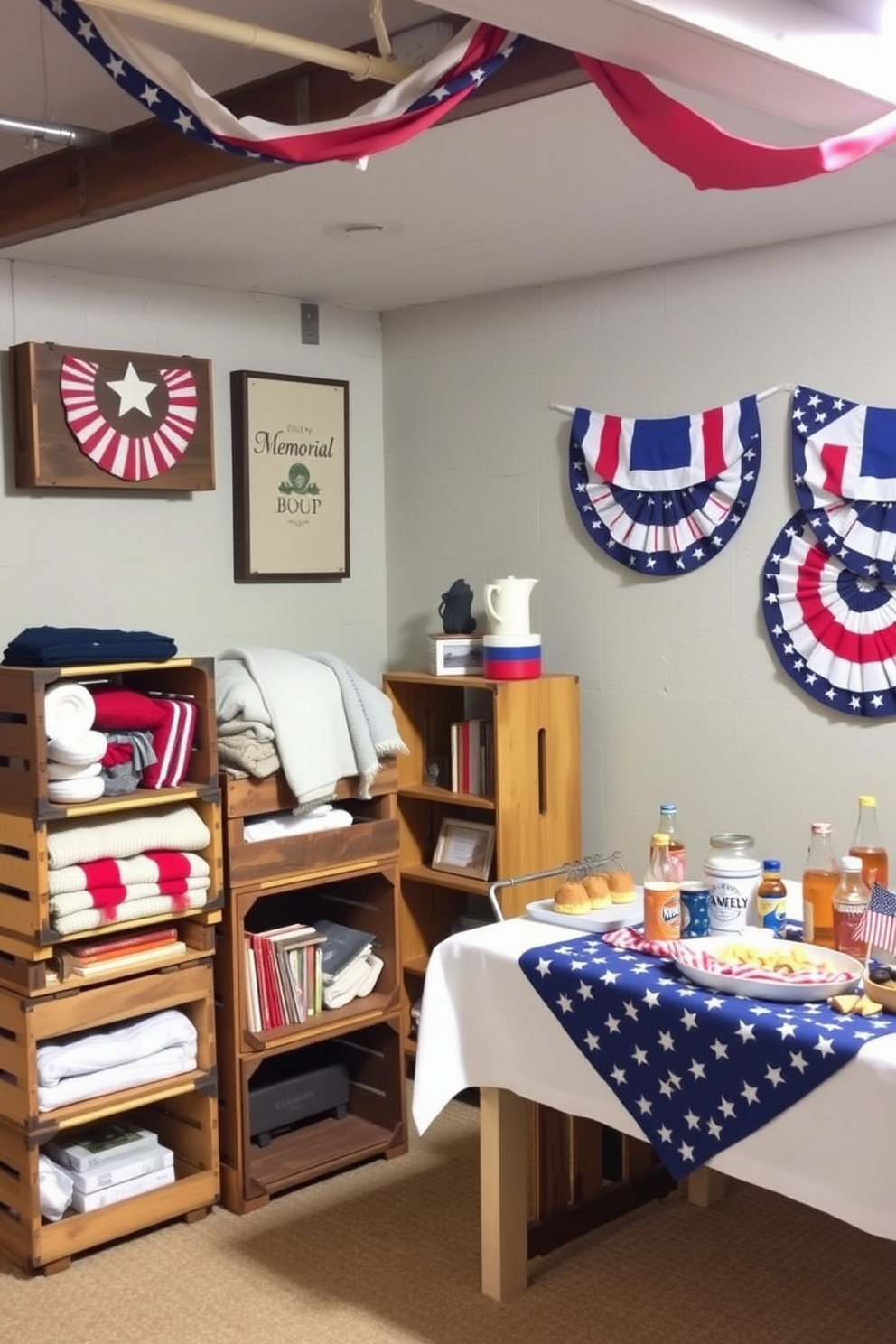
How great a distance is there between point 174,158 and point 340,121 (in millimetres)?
871

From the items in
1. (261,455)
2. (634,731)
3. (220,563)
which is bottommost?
(634,731)

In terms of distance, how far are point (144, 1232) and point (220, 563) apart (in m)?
1.87

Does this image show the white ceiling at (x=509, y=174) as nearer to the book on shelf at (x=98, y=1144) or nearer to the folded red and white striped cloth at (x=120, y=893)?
the folded red and white striped cloth at (x=120, y=893)

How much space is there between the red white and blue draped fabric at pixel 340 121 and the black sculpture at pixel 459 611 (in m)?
2.23

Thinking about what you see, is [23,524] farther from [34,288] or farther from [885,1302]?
[885,1302]

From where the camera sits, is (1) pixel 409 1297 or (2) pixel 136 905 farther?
(2) pixel 136 905

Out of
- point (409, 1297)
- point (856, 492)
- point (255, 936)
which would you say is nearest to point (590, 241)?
point (856, 492)

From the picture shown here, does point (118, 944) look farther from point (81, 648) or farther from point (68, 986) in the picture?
point (81, 648)

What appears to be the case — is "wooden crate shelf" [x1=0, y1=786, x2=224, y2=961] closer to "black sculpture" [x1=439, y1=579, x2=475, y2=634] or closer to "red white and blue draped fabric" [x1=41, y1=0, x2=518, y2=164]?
"black sculpture" [x1=439, y1=579, x2=475, y2=634]

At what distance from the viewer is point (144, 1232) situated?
3.40 metres

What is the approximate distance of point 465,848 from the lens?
14.0ft

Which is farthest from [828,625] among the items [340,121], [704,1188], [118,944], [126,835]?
[340,121]

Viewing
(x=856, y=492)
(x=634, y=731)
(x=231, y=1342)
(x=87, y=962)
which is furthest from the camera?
(x=634, y=731)

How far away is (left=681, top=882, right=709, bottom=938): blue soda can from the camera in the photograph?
275cm
